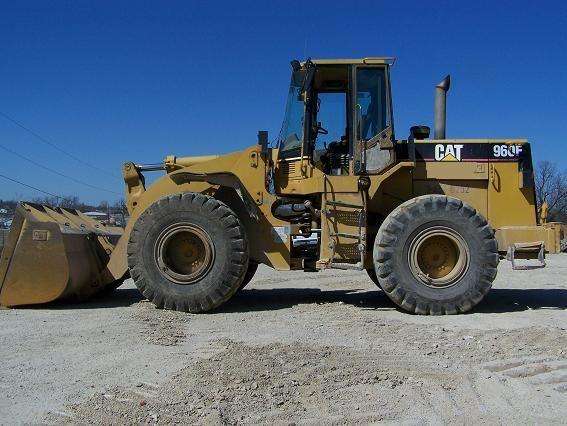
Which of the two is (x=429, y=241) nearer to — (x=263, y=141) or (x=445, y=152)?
(x=445, y=152)

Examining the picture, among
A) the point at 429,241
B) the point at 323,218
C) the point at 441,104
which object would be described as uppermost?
the point at 441,104

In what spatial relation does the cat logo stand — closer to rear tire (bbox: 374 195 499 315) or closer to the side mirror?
rear tire (bbox: 374 195 499 315)

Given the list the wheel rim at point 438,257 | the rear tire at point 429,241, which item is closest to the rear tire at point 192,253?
the rear tire at point 429,241

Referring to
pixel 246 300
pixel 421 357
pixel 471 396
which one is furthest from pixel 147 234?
pixel 471 396

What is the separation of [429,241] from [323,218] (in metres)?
1.38

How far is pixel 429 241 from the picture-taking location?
23.9 ft

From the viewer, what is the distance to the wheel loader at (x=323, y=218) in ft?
23.6

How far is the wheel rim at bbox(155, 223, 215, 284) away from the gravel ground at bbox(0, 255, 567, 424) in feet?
1.83

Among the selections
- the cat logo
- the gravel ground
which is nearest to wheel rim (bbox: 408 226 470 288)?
the gravel ground

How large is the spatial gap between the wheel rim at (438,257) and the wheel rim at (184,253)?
256 centimetres

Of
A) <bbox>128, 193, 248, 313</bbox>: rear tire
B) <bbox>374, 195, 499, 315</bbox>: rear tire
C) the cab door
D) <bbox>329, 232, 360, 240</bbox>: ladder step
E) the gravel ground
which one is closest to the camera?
the gravel ground

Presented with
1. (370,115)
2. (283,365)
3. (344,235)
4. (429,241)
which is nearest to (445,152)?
(370,115)

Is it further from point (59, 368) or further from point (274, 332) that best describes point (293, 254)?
point (59, 368)

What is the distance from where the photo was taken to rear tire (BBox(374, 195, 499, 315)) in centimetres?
707
